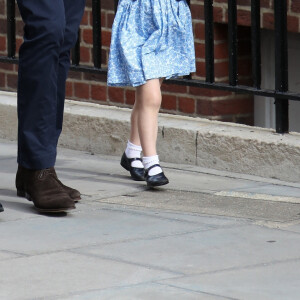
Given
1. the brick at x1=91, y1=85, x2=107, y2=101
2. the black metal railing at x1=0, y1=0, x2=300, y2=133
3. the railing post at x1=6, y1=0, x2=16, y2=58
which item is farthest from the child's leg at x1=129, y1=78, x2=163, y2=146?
the railing post at x1=6, y1=0, x2=16, y2=58

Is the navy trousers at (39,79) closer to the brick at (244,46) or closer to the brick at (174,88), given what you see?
the brick at (174,88)

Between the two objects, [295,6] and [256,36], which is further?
[295,6]

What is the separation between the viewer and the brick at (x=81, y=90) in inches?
288

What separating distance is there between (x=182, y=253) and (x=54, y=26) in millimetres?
1219

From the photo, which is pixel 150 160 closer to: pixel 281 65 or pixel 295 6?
pixel 281 65

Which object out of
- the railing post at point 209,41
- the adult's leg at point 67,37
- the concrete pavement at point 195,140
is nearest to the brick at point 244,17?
the railing post at point 209,41

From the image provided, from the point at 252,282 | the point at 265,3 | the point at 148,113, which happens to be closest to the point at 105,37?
the point at 265,3

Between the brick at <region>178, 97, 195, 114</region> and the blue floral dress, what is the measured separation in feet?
3.28

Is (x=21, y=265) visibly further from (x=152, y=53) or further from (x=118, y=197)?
(x=152, y=53)

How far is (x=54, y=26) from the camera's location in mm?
5070

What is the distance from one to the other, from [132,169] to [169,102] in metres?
1.06

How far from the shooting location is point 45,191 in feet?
16.9

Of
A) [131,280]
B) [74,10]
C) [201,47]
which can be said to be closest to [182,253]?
[131,280]

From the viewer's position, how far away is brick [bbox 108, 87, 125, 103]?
7125 mm
